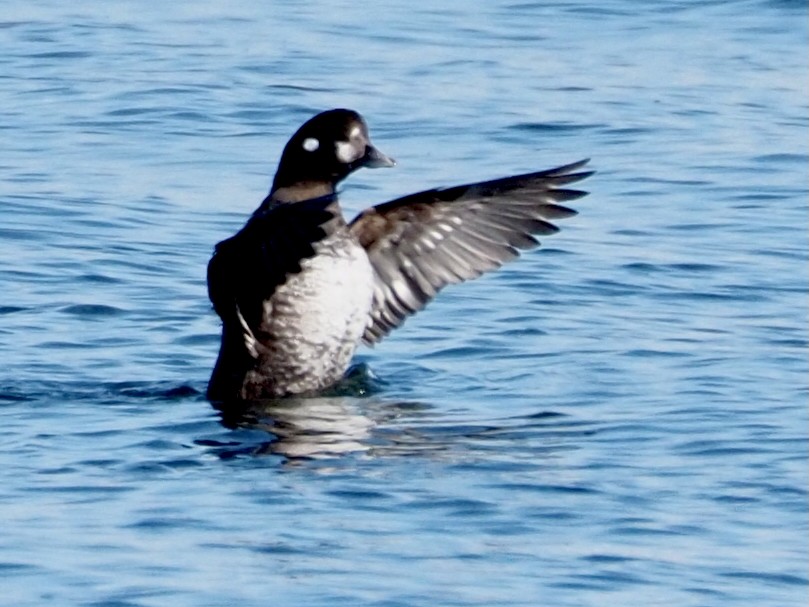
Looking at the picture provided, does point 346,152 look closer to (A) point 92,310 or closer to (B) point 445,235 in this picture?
(B) point 445,235

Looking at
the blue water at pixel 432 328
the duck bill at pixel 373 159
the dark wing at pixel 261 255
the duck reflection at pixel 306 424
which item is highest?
the duck bill at pixel 373 159

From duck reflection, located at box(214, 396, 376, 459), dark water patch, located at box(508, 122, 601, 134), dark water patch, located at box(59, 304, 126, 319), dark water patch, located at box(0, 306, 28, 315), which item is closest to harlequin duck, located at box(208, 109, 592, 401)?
duck reflection, located at box(214, 396, 376, 459)

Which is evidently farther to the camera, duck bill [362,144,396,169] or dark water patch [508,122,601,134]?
dark water patch [508,122,601,134]

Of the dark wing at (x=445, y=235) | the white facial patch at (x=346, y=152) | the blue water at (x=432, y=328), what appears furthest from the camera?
the dark wing at (x=445, y=235)

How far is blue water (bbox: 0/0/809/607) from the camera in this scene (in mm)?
6328

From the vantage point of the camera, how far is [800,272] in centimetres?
1057

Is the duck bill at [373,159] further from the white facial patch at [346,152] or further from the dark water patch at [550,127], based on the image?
the dark water patch at [550,127]

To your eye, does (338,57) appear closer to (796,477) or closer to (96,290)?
(96,290)

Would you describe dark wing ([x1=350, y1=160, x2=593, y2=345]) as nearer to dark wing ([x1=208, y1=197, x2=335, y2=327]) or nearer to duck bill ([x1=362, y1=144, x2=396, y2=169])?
duck bill ([x1=362, y1=144, x2=396, y2=169])

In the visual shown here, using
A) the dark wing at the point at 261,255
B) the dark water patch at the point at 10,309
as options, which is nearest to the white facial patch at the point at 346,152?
the dark wing at the point at 261,255

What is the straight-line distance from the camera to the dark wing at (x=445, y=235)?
345 inches

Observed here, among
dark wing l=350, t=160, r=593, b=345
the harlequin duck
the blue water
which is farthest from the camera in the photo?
dark wing l=350, t=160, r=593, b=345

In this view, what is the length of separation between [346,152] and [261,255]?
91cm

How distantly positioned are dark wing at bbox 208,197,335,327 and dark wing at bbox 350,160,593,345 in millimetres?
610
